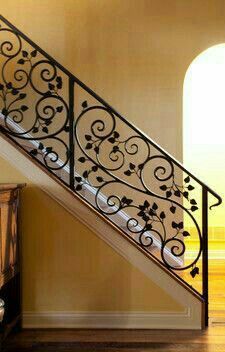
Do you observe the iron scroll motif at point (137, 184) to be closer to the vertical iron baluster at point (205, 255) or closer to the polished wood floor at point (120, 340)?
the vertical iron baluster at point (205, 255)

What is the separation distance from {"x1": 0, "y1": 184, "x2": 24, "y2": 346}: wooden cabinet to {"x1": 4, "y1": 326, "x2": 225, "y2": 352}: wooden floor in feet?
0.54

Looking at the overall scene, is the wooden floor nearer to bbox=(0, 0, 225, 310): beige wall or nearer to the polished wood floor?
the polished wood floor

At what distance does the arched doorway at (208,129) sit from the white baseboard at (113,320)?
3.51 meters

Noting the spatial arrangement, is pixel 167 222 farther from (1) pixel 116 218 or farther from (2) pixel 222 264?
(2) pixel 222 264

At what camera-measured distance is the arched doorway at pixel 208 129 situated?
7688 mm

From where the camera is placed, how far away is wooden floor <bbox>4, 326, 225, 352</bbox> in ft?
12.2

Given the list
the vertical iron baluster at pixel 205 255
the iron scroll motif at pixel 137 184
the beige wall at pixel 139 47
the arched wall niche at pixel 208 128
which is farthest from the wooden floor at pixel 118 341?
the arched wall niche at pixel 208 128

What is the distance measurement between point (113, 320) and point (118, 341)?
1.16ft

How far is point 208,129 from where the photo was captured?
780 centimetres

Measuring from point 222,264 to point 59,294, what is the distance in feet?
11.5

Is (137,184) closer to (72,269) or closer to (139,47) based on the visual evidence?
(139,47)

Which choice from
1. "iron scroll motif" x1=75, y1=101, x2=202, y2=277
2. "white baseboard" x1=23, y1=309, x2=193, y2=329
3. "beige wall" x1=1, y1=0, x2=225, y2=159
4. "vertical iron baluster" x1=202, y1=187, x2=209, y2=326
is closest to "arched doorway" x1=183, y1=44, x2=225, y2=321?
"beige wall" x1=1, y1=0, x2=225, y2=159

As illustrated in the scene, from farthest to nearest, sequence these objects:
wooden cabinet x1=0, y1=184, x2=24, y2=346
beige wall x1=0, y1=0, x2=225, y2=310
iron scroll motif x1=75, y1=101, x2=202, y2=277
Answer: beige wall x1=0, y1=0, x2=225, y2=310 < iron scroll motif x1=75, y1=101, x2=202, y2=277 < wooden cabinet x1=0, y1=184, x2=24, y2=346

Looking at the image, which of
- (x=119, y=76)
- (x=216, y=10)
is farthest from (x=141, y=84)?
(x=216, y=10)
